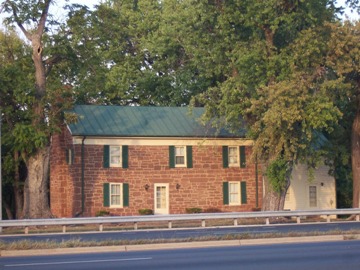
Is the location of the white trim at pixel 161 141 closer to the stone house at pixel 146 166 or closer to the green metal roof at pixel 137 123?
the stone house at pixel 146 166

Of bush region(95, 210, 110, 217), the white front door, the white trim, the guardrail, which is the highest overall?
the white trim

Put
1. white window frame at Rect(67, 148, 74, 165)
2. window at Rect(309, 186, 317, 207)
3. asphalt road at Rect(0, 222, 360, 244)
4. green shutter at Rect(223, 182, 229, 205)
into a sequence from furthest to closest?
window at Rect(309, 186, 317, 207) < green shutter at Rect(223, 182, 229, 205) < white window frame at Rect(67, 148, 74, 165) < asphalt road at Rect(0, 222, 360, 244)

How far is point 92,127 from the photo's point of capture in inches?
1687

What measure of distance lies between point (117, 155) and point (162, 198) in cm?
363

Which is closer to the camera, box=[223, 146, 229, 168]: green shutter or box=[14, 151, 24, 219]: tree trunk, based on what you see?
box=[223, 146, 229, 168]: green shutter

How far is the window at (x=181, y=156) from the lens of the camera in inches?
1731

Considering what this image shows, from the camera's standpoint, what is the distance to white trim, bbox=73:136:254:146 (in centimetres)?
4238

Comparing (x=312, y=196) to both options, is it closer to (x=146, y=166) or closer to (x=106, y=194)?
(x=146, y=166)

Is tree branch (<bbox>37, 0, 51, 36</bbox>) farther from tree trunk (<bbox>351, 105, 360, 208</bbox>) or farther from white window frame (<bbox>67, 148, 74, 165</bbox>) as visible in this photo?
tree trunk (<bbox>351, 105, 360, 208</bbox>)

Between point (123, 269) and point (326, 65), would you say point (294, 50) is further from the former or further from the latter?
point (123, 269)

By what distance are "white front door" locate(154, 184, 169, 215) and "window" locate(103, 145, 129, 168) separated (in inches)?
95.7

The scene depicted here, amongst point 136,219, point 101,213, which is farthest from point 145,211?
point 136,219

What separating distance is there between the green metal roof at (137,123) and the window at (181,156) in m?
0.83

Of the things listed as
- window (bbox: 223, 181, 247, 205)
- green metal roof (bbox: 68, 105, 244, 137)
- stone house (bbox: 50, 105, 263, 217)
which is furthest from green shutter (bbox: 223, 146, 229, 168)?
window (bbox: 223, 181, 247, 205)
